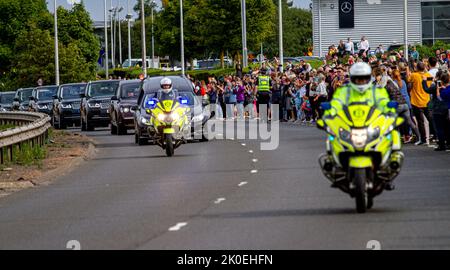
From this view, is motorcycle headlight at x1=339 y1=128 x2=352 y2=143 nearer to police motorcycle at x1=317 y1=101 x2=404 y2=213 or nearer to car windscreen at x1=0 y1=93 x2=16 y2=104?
police motorcycle at x1=317 y1=101 x2=404 y2=213

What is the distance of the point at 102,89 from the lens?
1912 inches

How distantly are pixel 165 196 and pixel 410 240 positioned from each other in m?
6.96

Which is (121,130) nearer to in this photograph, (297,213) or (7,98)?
(7,98)

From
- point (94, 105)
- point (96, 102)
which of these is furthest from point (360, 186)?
point (94, 105)

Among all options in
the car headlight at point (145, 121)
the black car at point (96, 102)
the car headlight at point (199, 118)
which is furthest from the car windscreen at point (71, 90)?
the car headlight at point (199, 118)

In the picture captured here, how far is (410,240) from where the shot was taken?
43.3 ft

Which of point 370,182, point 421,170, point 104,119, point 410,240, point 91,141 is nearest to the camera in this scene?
point 410,240

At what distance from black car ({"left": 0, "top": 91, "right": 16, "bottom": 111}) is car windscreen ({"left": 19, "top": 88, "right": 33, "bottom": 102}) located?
54.1 inches

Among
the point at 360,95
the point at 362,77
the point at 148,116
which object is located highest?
the point at 362,77

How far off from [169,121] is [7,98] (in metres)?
37.8

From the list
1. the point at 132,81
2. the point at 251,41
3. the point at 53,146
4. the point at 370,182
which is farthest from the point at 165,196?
the point at 251,41

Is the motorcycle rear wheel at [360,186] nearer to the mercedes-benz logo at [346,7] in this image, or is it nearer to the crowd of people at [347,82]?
the crowd of people at [347,82]
